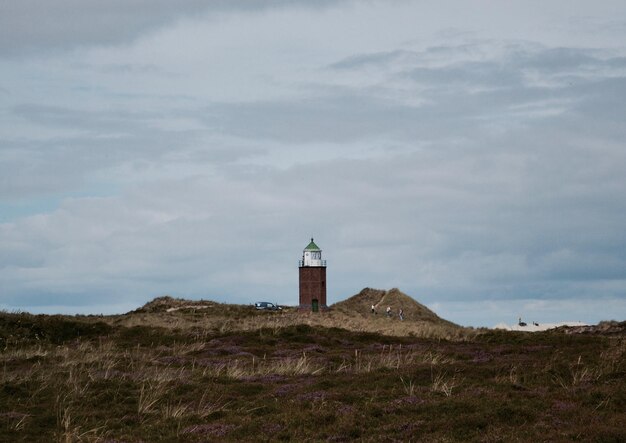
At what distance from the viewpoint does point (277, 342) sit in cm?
4356

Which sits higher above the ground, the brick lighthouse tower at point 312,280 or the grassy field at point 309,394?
the brick lighthouse tower at point 312,280

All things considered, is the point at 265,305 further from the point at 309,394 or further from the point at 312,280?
the point at 309,394

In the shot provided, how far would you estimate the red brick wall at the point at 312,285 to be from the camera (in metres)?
95.7

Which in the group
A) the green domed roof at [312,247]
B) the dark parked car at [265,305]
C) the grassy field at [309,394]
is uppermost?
the green domed roof at [312,247]

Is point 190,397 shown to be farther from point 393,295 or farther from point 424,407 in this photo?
point 393,295

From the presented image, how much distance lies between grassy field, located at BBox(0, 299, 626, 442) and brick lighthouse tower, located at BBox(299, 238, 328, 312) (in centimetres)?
5479

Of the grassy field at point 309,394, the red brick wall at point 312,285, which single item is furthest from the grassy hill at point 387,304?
the grassy field at point 309,394

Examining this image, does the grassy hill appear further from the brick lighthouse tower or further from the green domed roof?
the green domed roof

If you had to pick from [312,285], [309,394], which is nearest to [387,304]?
[312,285]

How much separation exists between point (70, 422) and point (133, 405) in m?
A: 2.30

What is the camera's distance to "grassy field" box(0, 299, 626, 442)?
779 inches

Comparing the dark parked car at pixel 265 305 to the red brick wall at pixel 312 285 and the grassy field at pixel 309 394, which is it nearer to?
the red brick wall at pixel 312 285

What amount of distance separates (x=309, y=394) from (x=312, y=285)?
72039 mm

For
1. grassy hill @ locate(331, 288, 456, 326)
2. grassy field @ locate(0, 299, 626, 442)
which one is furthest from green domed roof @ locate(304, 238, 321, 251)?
grassy field @ locate(0, 299, 626, 442)
